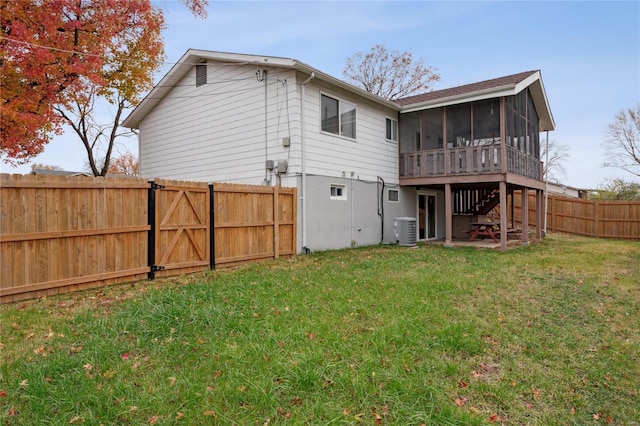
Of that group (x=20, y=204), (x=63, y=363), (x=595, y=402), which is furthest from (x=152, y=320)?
(x=595, y=402)

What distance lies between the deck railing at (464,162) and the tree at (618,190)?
40.6 feet

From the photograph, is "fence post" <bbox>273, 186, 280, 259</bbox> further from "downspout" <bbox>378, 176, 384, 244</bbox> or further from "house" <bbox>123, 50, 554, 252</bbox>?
"downspout" <bbox>378, 176, 384, 244</bbox>

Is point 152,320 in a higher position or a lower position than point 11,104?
lower

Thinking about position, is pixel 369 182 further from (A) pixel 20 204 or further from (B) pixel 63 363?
(B) pixel 63 363

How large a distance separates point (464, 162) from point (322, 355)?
410 inches

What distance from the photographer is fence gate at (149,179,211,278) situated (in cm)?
707

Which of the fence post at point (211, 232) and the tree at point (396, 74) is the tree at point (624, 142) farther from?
the fence post at point (211, 232)

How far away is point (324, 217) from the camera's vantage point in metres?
10.8

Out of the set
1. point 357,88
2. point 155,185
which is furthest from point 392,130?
point 155,185

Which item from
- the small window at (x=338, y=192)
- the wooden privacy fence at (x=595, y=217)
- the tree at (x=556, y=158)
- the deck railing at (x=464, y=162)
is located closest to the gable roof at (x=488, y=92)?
the deck railing at (x=464, y=162)

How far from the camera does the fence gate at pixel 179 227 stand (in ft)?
23.2

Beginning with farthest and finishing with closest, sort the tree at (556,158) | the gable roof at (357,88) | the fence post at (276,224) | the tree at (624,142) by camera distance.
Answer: the tree at (556,158) → the tree at (624,142) → the gable roof at (357,88) → the fence post at (276,224)

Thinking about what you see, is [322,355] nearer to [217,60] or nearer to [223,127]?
[223,127]

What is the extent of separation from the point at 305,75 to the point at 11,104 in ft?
34.1
